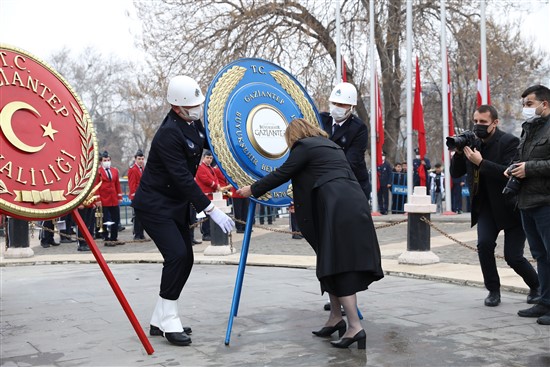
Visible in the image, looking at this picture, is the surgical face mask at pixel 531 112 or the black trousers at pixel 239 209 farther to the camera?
the black trousers at pixel 239 209

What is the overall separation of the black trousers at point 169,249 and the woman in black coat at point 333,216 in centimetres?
73

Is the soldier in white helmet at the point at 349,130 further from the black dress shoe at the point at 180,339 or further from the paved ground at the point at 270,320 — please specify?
the black dress shoe at the point at 180,339

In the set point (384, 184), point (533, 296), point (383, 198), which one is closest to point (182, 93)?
point (533, 296)

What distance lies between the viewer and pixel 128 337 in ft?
19.2

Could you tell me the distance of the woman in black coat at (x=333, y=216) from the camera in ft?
17.2

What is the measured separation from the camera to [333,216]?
17.2 feet

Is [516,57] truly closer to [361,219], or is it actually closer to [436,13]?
[436,13]

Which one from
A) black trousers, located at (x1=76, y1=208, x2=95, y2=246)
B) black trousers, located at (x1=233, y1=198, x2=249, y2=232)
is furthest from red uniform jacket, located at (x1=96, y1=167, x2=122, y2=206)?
black trousers, located at (x1=233, y1=198, x2=249, y2=232)

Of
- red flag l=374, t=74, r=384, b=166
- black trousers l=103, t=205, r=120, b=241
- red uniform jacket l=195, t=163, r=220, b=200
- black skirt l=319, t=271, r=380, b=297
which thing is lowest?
black skirt l=319, t=271, r=380, b=297

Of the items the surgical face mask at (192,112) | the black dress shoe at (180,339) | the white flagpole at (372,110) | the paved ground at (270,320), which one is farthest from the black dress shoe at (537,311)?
the white flagpole at (372,110)

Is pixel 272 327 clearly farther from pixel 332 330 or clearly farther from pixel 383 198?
pixel 383 198

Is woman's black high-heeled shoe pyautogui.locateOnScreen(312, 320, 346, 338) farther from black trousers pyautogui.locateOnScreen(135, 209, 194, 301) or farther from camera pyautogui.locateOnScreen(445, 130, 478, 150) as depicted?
camera pyautogui.locateOnScreen(445, 130, 478, 150)

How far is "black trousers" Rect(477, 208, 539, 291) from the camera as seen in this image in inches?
270

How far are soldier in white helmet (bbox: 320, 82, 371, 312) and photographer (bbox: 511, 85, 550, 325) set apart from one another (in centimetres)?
128
